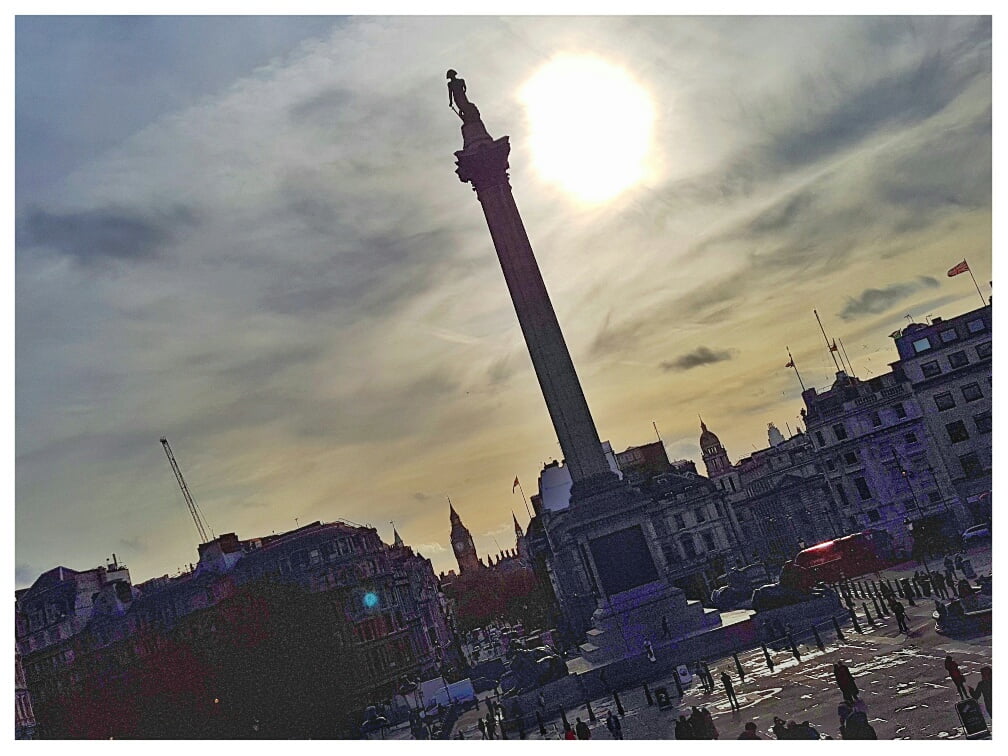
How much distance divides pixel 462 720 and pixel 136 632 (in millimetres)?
26304

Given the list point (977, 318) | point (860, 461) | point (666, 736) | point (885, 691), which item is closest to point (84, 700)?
point (666, 736)

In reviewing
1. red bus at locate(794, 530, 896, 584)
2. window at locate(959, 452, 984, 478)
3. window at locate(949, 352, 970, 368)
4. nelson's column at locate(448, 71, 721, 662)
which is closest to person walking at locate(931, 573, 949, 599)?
red bus at locate(794, 530, 896, 584)

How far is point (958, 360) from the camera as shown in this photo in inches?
1788

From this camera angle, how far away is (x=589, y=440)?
35.8 m

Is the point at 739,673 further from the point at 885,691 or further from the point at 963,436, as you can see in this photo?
the point at 963,436

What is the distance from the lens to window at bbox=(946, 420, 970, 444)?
45250 mm

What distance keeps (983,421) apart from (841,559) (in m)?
13.7

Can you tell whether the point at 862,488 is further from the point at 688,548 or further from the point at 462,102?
the point at 462,102

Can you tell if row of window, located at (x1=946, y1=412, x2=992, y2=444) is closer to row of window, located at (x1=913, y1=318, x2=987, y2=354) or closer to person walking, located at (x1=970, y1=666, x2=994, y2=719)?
A: row of window, located at (x1=913, y1=318, x2=987, y2=354)

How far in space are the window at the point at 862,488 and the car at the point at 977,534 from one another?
33.9 feet

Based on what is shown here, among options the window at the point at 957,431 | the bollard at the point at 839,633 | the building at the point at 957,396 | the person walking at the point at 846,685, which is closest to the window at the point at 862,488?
the building at the point at 957,396

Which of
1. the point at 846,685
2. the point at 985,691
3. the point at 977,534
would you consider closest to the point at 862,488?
the point at 977,534

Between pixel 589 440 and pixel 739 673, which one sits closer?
pixel 739 673

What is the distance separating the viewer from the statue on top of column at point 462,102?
3619 centimetres
